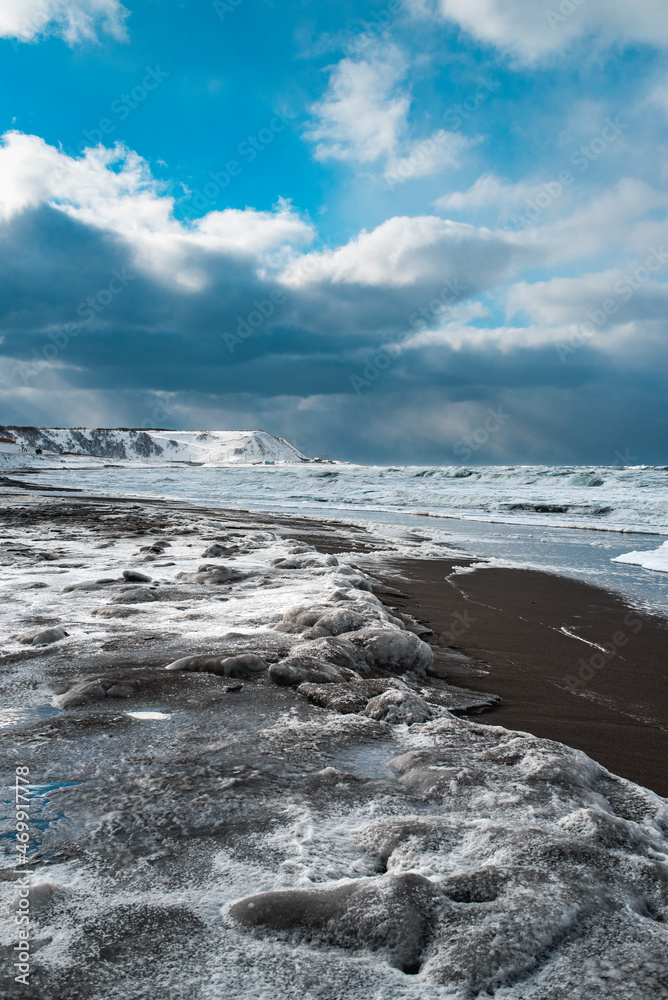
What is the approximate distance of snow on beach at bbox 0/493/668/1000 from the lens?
128cm

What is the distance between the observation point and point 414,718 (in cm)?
272

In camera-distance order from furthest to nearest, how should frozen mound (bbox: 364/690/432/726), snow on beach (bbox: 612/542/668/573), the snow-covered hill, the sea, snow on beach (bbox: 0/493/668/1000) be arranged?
the snow-covered hill
the sea
snow on beach (bbox: 612/542/668/573)
frozen mound (bbox: 364/690/432/726)
snow on beach (bbox: 0/493/668/1000)

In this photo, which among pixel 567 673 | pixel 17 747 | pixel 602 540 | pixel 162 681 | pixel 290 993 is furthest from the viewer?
pixel 602 540

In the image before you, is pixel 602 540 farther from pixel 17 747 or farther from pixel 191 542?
pixel 17 747

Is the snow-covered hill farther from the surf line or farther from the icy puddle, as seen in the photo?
the icy puddle

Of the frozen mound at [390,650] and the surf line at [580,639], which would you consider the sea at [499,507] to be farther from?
the frozen mound at [390,650]

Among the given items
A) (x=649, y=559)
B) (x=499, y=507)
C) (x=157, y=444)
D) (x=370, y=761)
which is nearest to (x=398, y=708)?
(x=370, y=761)

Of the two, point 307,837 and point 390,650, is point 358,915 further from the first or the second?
point 390,650

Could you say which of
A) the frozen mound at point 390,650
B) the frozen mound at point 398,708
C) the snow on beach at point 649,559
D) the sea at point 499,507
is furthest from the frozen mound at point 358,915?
the snow on beach at point 649,559

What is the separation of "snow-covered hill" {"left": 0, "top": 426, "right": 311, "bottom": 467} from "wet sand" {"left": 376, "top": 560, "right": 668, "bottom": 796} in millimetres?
127370

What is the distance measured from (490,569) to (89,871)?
788 centimetres

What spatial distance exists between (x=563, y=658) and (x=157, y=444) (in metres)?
174

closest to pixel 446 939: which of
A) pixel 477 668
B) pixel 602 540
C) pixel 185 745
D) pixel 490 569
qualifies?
pixel 185 745

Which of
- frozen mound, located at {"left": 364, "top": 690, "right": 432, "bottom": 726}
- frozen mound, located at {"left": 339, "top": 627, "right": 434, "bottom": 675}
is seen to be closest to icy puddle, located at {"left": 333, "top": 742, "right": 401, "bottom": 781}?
frozen mound, located at {"left": 364, "top": 690, "right": 432, "bottom": 726}
